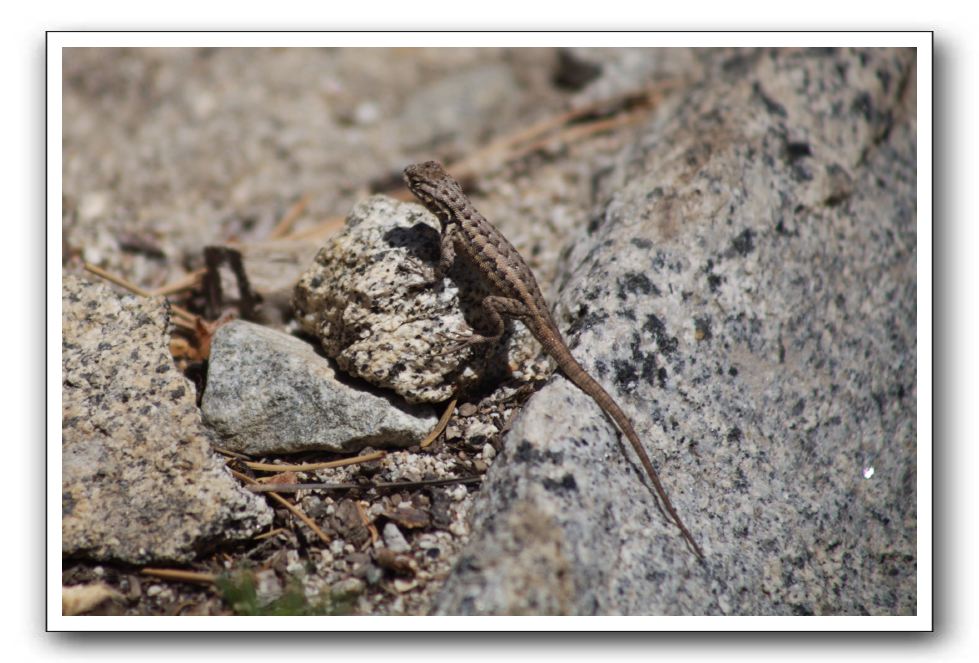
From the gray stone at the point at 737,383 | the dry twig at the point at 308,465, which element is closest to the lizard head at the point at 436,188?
the gray stone at the point at 737,383

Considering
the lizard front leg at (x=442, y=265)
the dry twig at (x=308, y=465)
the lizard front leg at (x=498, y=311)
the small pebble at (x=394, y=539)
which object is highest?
the lizard front leg at (x=442, y=265)

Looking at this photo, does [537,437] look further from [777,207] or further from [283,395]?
[777,207]

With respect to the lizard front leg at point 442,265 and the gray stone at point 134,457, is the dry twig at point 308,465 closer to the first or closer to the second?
the gray stone at point 134,457

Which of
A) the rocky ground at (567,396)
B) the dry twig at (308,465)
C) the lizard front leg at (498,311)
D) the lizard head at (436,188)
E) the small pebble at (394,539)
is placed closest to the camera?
the rocky ground at (567,396)

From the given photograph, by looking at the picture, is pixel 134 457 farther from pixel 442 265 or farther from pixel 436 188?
pixel 436 188

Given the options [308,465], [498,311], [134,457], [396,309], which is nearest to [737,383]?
[498,311]

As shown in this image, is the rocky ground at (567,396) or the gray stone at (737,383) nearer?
the gray stone at (737,383)

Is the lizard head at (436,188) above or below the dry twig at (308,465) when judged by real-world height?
above
